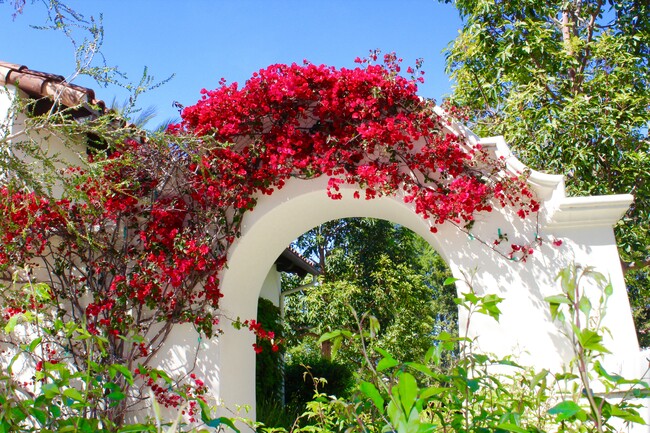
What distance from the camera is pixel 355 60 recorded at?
5.25 m

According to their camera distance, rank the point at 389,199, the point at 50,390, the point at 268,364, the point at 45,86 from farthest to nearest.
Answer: the point at 268,364 < the point at 45,86 < the point at 389,199 < the point at 50,390

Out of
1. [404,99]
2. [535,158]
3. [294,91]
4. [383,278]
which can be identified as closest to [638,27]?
[535,158]

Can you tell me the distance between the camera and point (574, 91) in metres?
8.30

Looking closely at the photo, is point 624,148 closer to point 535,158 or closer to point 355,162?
point 535,158

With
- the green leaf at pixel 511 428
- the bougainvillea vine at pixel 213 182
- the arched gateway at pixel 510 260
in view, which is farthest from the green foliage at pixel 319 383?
the green leaf at pixel 511 428

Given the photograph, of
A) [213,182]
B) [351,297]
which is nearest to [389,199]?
[213,182]

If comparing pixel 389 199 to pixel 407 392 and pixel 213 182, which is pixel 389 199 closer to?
pixel 213 182

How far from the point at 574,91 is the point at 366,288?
313 inches

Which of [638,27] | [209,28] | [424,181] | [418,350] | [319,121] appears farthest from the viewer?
[418,350]

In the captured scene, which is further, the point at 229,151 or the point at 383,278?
the point at 383,278

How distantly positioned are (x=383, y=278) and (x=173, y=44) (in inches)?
380

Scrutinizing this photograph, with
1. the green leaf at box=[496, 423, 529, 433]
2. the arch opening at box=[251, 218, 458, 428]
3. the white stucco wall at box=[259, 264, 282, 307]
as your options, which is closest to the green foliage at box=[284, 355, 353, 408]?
the arch opening at box=[251, 218, 458, 428]

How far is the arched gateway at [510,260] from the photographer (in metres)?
4.48

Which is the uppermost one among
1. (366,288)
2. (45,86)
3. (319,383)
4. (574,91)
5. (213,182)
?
(574,91)
